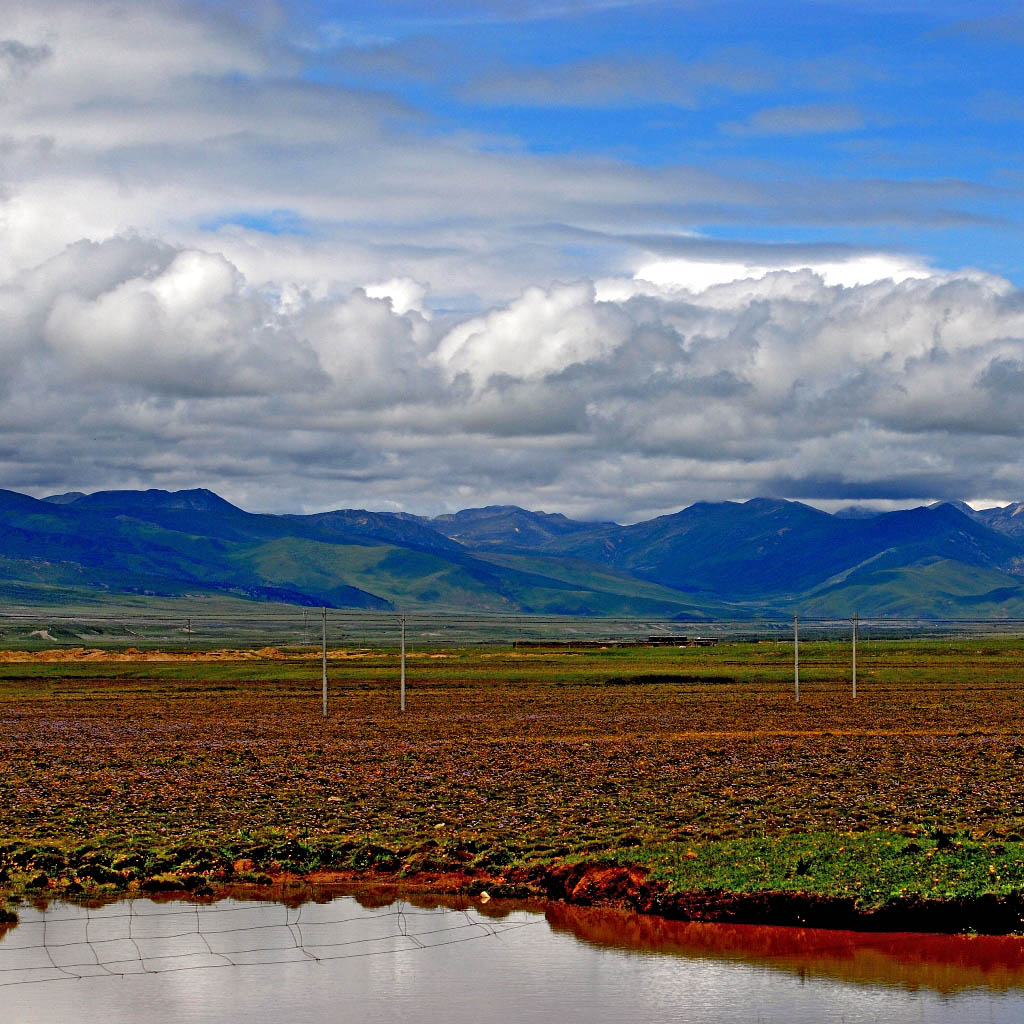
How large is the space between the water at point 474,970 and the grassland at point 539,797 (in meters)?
1.49

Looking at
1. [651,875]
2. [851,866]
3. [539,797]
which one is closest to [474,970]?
[651,875]

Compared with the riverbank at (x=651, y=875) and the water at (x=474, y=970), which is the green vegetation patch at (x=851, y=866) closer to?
the riverbank at (x=651, y=875)

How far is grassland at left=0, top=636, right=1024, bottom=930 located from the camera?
26422mm

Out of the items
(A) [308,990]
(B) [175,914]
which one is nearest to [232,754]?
(B) [175,914]

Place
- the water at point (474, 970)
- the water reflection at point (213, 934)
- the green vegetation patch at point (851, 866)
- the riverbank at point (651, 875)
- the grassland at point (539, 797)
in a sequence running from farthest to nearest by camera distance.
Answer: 1. the grassland at point (539, 797)
2. the green vegetation patch at point (851, 866)
3. the riverbank at point (651, 875)
4. the water reflection at point (213, 934)
5. the water at point (474, 970)

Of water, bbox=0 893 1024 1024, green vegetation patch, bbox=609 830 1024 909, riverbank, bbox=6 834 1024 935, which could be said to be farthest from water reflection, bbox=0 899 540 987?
green vegetation patch, bbox=609 830 1024 909

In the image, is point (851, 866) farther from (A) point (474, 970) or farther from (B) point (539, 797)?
(B) point (539, 797)

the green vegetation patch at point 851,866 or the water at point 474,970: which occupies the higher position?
the green vegetation patch at point 851,866

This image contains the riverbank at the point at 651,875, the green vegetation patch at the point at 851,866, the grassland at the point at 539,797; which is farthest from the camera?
the grassland at the point at 539,797

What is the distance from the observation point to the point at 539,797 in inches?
1474

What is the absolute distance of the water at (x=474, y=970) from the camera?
19.7 m

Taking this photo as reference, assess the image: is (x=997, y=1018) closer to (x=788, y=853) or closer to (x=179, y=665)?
(x=788, y=853)

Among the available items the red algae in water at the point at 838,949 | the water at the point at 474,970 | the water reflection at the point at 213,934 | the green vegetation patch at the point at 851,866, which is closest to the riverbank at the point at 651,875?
the green vegetation patch at the point at 851,866

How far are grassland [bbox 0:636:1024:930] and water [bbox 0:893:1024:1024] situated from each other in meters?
1.49
